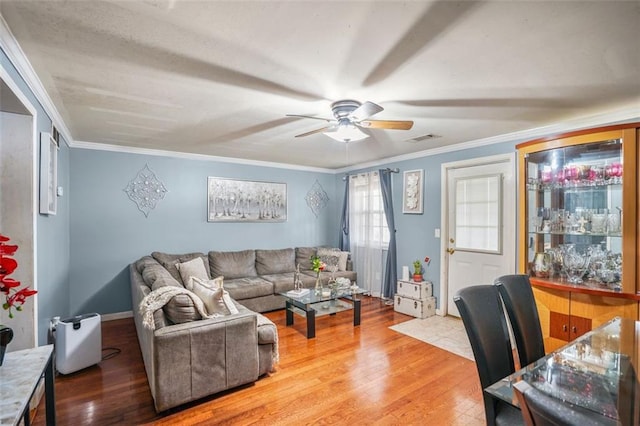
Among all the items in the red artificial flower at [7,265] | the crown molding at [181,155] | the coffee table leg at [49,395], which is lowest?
the coffee table leg at [49,395]

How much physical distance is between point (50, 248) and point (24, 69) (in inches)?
64.3

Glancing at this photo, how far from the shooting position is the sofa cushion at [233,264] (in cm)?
468

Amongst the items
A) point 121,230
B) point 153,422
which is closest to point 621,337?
point 153,422

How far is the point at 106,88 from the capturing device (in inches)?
92.5

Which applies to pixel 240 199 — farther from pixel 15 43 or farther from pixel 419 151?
pixel 15 43

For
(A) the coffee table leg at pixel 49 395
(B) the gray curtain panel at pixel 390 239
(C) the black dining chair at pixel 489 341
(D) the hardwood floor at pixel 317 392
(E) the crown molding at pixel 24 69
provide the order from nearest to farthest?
(C) the black dining chair at pixel 489 341 → (A) the coffee table leg at pixel 49 395 → (E) the crown molding at pixel 24 69 → (D) the hardwood floor at pixel 317 392 → (B) the gray curtain panel at pixel 390 239

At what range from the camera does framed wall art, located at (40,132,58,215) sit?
2445mm

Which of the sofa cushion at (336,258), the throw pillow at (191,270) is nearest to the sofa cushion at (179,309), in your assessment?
the throw pillow at (191,270)

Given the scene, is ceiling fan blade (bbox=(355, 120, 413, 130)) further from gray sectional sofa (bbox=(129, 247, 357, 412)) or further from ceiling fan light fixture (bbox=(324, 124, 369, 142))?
gray sectional sofa (bbox=(129, 247, 357, 412))

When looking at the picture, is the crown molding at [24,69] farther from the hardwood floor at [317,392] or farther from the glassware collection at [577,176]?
the glassware collection at [577,176]

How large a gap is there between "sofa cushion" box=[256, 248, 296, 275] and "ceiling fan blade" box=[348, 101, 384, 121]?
3286 millimetres

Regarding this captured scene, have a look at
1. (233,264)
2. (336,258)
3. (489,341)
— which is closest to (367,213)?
(336,258)

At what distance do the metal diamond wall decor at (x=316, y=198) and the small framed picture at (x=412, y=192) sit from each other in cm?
186

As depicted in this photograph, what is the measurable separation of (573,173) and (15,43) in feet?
14.4
